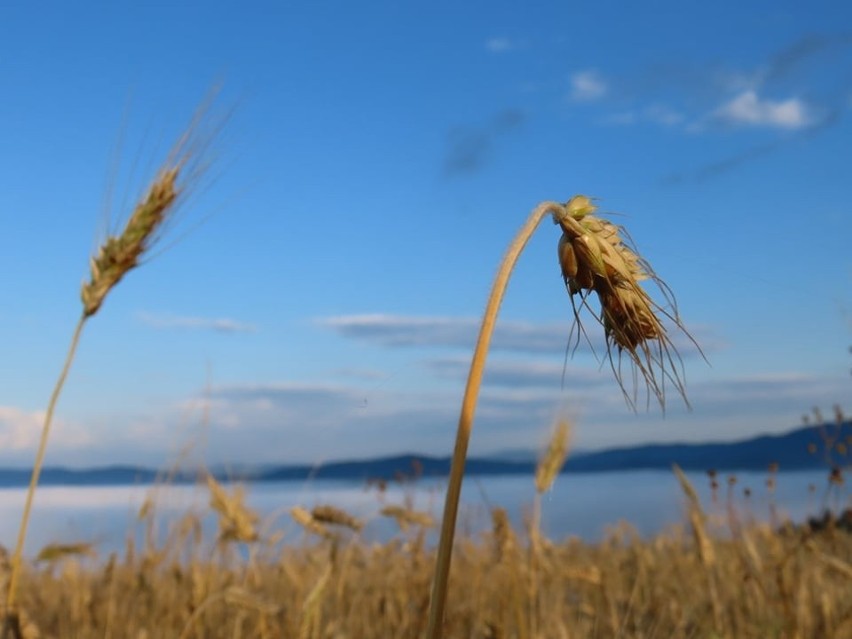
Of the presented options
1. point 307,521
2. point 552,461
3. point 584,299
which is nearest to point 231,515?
point 307,521

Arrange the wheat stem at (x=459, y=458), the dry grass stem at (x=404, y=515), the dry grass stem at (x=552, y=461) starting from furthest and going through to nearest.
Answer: the dry grass stem at (x=404, y=515)
the dry grass stem at (x=552, y=461)
the wheat stem at (x=459, y=458)

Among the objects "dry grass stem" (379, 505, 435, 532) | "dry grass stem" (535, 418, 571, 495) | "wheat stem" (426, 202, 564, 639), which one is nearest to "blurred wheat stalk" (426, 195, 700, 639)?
"wheat stem" (426, 202, 564, 639)

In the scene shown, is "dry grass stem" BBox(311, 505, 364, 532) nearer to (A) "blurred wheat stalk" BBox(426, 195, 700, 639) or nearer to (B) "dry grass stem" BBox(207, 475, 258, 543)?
(B) "dry grass stem" BBox(207, 475, 258, 543)

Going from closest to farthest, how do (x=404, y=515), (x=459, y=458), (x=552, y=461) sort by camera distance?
(x=459, y=458)
(x=552, y=461)
(x=404, y=515)

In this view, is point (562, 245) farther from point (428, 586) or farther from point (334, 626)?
point (428, 586)

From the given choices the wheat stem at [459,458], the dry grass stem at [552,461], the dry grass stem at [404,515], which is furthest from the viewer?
the dry grass stem at [404,515]

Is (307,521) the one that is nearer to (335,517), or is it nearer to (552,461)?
(335,517)

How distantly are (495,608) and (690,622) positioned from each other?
89 centimetres

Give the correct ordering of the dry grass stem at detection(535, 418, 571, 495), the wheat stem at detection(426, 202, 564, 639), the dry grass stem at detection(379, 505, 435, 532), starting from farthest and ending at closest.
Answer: the dry grass stem at detection(379, 505, 435, 532) < the dry grass stem at detection(535, 418, 571, 495) < the wheat stem at detection(426, 202, 564, 639)

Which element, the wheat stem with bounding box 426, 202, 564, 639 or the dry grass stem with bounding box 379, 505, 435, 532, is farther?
the dry grass stem with bounding box 379, 505, 435, 532

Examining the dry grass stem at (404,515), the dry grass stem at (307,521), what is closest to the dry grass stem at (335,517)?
the dry grass stem at (307,521)

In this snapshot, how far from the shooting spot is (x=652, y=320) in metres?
1.39

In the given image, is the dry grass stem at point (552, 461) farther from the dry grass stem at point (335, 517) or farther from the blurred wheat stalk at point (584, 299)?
the blurred wheat stalk at point (584, 299)

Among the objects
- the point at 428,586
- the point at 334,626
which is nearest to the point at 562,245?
the point at 334,626
